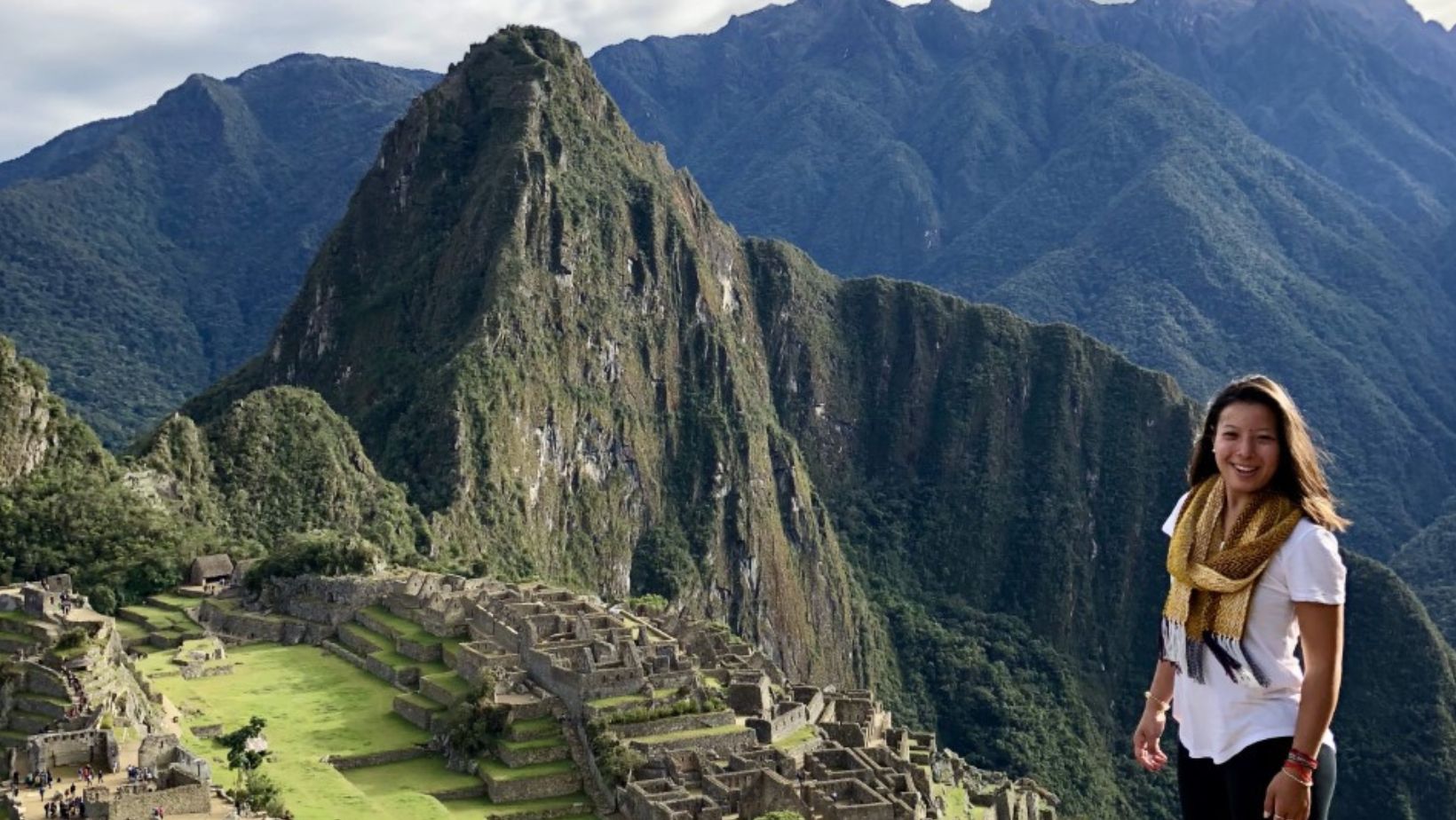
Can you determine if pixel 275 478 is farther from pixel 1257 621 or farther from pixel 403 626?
pixel 1257 621

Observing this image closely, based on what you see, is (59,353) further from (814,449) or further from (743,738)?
(743,738)

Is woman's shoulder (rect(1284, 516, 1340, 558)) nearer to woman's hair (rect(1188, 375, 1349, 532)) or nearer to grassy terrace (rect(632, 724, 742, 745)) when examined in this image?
woman's hair (rect(1188, 375, 1349, 532))

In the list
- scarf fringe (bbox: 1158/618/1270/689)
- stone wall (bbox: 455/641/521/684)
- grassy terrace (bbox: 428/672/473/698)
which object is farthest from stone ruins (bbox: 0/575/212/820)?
scarf fringe (bbox: 1158/618/1270/689)

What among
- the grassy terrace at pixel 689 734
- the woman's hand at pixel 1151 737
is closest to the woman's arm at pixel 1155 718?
the woman's hand at pixel 1151 737

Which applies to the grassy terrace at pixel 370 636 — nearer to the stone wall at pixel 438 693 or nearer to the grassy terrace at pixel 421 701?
the stone wall at pixel 438 693

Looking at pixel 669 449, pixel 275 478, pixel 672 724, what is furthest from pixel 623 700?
pixel 669 449

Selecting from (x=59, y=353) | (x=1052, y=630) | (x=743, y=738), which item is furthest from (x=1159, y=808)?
(x=59, y=353)
